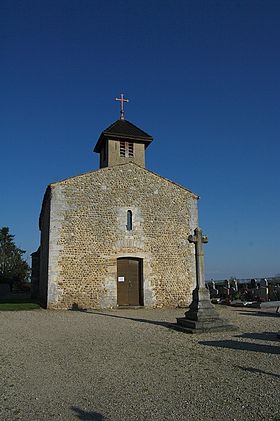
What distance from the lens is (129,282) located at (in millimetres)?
18234

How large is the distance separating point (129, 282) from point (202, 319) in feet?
28.3

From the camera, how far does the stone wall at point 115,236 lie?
56.1 feet

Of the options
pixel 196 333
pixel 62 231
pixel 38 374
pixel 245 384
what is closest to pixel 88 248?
pixel 62 231

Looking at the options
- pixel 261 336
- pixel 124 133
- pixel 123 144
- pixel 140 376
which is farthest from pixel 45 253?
pixel 140 376

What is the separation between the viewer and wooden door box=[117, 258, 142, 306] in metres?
18.0

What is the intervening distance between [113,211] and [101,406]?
1436cm

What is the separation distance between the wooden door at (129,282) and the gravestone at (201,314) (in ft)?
24.2

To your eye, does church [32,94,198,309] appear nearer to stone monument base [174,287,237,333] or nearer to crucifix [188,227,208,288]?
crucifix [188,227,208,288]

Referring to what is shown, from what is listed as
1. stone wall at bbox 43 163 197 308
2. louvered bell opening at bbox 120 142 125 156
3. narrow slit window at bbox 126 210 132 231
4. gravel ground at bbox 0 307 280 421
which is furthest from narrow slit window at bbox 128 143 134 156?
gravel ground at bbox 0 307 280 421

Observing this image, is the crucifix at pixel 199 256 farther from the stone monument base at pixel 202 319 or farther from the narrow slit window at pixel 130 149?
the narrow slit window at pixel 130 149

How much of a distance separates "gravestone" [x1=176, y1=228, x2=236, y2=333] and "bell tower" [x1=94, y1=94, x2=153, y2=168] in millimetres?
11838

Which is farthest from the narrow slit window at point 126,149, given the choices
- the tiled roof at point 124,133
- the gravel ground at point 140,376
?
the gravel ground at point 140,376

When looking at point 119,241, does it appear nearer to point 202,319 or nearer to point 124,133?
point 124,133

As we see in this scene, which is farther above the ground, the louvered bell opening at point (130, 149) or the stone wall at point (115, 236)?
the louvered bell opening at point (130, 149)
